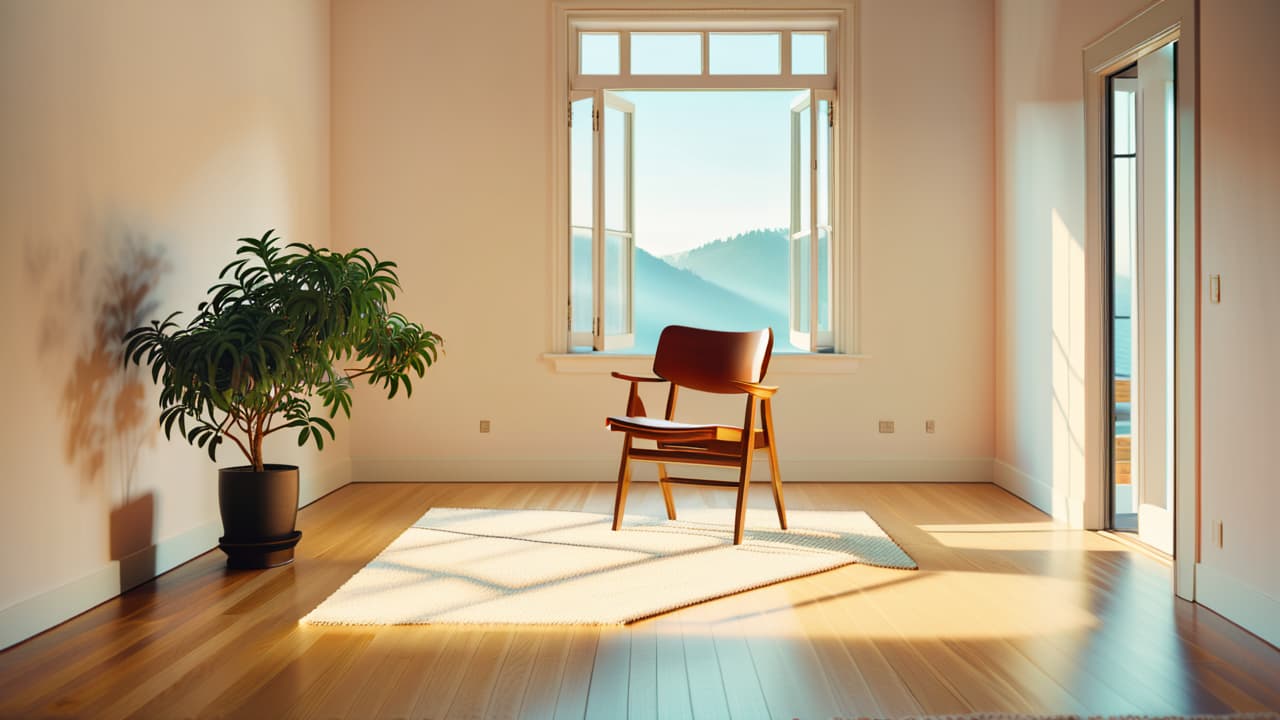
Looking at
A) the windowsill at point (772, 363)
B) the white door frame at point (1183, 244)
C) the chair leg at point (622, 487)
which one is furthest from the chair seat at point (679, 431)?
the white door frame at point (1183, 244)

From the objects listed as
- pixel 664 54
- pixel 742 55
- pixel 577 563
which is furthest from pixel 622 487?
pixel 742 55

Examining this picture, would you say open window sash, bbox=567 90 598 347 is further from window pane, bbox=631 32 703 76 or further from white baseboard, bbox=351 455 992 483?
window pane, bbox=631 32 703 76

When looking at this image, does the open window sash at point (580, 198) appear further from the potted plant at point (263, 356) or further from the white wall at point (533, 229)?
the potted plant at point (263, 356)

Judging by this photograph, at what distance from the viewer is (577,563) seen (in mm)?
3627

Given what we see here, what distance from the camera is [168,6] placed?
11.9 ft

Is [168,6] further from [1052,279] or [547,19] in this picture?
[1052,279]

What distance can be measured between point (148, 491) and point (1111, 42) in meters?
4.08

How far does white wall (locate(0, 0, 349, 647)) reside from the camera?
109 inches

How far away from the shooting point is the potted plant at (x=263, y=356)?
10.6ft

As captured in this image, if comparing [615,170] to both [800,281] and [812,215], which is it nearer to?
[812,215]

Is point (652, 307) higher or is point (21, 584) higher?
point (652, 307)

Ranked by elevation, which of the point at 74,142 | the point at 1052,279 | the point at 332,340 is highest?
the point at 74,142

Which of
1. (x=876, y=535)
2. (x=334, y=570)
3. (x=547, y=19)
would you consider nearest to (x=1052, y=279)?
(x=876, y=535)

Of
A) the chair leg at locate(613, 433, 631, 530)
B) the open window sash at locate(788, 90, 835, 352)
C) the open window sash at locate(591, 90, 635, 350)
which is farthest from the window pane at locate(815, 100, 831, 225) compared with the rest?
the chair leg at locate(613, 433, 631, 530)
